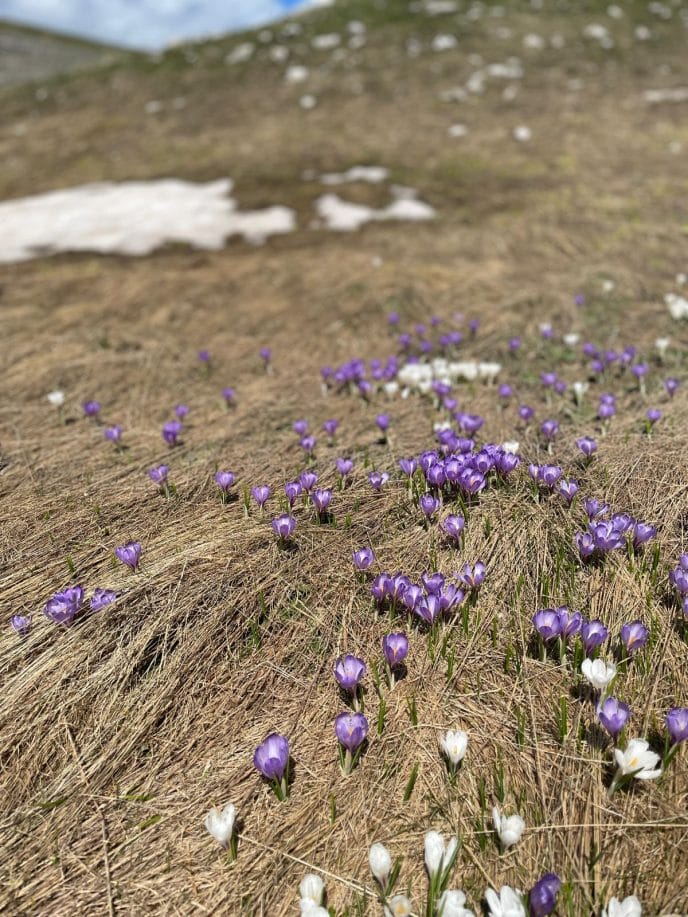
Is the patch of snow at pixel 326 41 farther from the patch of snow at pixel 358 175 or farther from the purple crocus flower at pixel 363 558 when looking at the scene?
the purple crocus flower at pixel 363 558

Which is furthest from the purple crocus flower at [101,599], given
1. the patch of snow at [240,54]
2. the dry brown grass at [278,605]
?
the patch of snow at [240,54]

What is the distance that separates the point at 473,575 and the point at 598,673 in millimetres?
790

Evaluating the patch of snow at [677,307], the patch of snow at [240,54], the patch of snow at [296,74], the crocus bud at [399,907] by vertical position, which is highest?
the patch of snow at [240,54]

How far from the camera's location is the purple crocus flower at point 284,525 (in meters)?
3.66

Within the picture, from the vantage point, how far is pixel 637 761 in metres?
2.42

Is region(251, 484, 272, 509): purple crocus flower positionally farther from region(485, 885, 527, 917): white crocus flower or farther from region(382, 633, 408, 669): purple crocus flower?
region(485, 885, 527, 917): white crocus flower

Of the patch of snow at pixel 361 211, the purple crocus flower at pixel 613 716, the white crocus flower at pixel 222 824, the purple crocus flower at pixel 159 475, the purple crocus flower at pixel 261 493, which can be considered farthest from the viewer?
the patch of snow at pixel 361 211

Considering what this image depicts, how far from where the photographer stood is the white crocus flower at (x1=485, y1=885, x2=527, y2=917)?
82.5 inches

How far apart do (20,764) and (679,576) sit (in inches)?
132

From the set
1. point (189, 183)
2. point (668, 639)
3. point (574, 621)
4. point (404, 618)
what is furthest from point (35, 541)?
point (189, 183)

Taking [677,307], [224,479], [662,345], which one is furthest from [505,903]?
[677,307]

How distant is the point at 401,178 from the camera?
12.3 m

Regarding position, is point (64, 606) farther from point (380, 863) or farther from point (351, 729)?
point (380, 863)

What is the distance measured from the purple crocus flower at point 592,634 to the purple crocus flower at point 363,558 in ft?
3.88
